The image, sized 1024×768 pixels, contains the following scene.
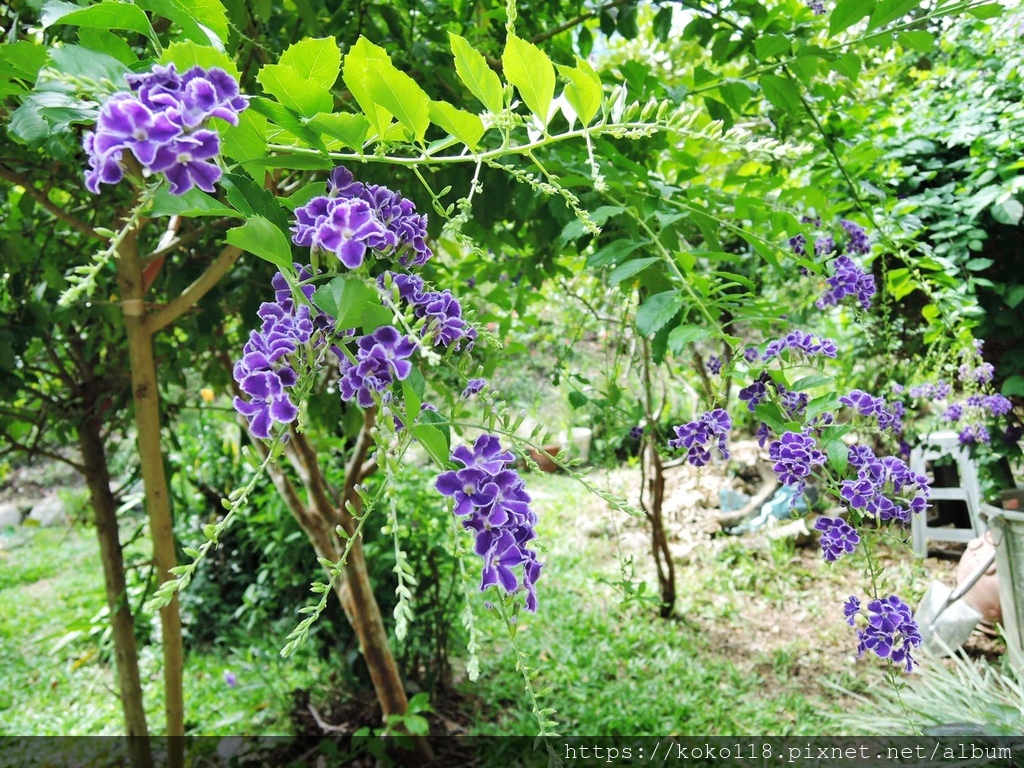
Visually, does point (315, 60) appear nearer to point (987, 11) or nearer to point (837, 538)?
point (837, 538)

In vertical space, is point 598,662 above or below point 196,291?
below

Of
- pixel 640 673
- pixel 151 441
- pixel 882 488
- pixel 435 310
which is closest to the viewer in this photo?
pixel 435 310

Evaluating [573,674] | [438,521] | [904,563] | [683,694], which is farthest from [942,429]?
[438,521]

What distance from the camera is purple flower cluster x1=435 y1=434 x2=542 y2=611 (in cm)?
51

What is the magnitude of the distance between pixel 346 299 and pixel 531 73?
238 millimetres

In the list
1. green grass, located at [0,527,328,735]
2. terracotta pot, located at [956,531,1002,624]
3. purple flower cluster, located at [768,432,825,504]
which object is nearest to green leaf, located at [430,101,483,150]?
purple flower cluster, located at [768,432,825,504]

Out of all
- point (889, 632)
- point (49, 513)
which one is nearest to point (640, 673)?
point (889, 632)

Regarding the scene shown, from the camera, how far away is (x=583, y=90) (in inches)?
22.5

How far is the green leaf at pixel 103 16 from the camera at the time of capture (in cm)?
48

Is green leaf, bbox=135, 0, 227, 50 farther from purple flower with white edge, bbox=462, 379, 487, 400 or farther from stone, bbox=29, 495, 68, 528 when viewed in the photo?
stone, bbox=29, 495, 68, 528

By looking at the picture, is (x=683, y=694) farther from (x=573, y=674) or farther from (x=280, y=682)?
(x=280, y=682)

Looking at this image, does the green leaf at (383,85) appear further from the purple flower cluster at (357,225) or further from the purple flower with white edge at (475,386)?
the purple flower with white edge at (475,386)

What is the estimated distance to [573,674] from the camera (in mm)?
2631

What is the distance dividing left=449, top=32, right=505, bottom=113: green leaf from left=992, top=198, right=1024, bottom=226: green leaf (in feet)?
6.63
